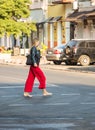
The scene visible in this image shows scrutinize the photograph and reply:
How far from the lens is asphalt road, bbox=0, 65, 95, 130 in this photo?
12770mm

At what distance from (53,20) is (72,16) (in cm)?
552

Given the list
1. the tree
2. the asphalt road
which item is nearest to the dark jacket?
the asphalt road

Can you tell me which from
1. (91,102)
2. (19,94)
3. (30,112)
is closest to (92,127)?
(30,112)

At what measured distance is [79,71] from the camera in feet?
112

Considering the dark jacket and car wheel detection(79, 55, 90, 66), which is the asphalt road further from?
car wheel detection(79, 55, 90, 66)

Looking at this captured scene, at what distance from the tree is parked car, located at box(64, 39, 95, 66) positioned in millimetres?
11535

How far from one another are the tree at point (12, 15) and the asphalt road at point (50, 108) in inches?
1082

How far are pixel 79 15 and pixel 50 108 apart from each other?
37.0m

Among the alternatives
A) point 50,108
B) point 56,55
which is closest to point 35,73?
point 50,108

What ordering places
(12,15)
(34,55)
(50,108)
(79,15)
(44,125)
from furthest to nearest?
(12,15), (79,15), (34,55), (50,108), (44,125)

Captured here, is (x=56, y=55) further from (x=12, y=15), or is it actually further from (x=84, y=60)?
(x=12, y=15)

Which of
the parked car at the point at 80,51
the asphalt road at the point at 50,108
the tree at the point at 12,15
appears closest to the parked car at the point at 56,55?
the parked car at the point at 80,51

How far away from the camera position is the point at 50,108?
16.1 meters

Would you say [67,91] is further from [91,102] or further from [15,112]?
[15,112]
